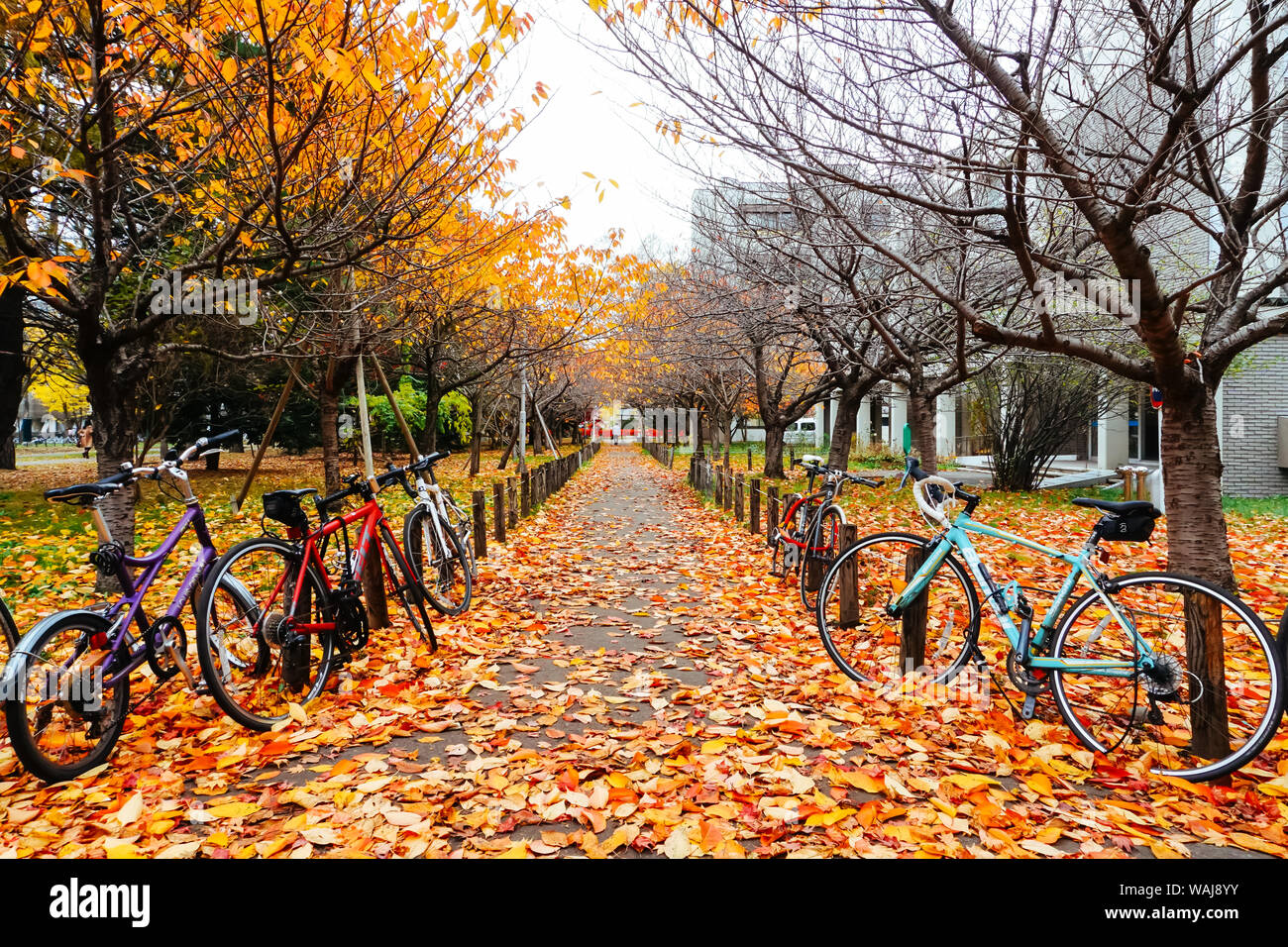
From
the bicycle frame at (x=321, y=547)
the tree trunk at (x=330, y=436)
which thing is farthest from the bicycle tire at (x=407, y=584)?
the tree trunk at (x=330, y=436)

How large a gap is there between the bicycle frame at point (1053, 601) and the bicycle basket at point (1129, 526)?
0.40ft

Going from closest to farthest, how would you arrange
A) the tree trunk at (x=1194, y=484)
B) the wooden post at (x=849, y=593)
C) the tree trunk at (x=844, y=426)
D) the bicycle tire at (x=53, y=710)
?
the bicycle tire at (x=53, y=710)
the wooden post at (x=849, y=593)
the tree trunk at (x=1194, y=484)
the tree trunk at (x=844, y=426)

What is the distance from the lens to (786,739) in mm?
3832

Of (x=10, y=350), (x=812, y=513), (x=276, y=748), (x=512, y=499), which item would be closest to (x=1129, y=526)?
(x=812, y=513)

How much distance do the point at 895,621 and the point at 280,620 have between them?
4153mm

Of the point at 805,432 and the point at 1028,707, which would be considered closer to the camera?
the point at 1028,707

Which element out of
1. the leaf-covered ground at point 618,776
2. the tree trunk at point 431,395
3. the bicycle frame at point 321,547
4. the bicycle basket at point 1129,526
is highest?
the tree trunk at point 431,395

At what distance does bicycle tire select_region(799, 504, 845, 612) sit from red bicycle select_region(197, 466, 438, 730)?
13.2 ft

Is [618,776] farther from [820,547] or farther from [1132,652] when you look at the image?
[820,547]

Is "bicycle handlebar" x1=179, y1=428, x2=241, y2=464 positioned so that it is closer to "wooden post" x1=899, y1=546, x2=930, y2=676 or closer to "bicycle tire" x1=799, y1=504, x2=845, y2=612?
"wooden post" x1=899, y1=546, x2=930, y2=676

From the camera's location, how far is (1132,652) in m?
3.52

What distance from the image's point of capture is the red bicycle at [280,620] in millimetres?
3760

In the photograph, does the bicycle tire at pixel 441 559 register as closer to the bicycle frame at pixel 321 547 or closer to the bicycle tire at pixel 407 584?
the bicycle tire at pixel 407 584

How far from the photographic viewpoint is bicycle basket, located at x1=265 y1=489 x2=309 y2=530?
13.3 feet
